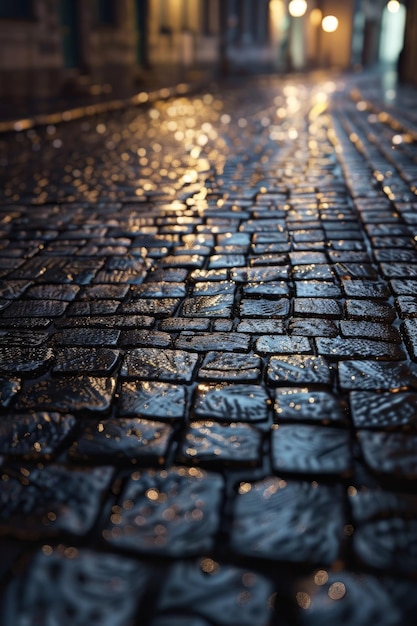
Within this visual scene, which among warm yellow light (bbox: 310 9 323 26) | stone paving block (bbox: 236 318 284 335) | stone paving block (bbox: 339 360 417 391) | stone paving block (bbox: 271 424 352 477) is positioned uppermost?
warm yellow light (bbox: 310 9 323 26)

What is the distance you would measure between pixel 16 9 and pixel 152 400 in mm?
15742

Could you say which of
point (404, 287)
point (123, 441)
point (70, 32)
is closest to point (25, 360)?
point (123, 441)

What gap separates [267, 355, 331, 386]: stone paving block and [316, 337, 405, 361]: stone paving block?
0.33ft

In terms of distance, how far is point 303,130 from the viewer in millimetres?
10961

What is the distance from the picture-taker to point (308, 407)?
92.1 inches

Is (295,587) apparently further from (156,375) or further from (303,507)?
(156,375)

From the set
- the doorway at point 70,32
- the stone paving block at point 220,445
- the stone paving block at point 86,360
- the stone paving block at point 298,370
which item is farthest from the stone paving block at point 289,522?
the doorway at point 70,32

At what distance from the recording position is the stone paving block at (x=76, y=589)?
1.47m

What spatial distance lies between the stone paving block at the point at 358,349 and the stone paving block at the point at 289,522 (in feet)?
3.18

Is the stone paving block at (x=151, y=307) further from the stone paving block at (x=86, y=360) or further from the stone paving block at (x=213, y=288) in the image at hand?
the stone paving block at (x=86, y=360)

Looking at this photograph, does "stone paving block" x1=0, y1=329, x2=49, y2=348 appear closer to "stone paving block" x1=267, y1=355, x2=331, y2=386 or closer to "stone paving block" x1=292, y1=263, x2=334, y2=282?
"stone paving block" x1=267, y1=355, x2=331, y2=386

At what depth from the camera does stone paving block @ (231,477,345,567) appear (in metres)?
1.64

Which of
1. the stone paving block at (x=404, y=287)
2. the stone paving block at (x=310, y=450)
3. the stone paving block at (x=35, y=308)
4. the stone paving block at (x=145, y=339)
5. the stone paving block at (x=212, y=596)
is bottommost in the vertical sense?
the stone paving block at (x=35, y=308)

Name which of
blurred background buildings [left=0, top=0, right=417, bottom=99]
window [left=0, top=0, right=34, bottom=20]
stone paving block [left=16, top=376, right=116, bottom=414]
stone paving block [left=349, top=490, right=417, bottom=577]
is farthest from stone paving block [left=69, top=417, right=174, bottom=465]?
window [left=0, top=0, right=34, bottom=20]
